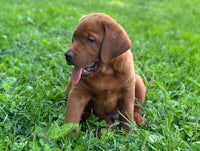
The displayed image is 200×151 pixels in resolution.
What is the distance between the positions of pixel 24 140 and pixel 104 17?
1.23 m

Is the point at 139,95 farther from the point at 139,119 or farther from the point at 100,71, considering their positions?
the point at 100,71

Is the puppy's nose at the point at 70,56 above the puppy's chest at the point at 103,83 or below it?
above

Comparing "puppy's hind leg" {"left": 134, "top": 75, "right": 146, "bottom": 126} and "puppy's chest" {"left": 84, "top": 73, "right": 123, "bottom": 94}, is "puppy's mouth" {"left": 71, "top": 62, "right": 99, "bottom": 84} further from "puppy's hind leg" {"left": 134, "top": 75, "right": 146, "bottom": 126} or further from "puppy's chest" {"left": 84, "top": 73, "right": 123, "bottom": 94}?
"puppy's hind leg" {"left": 134, "top": 75, "right": 146, "bottom": 126}

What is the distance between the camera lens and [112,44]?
3.48m

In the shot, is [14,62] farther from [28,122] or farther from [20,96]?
[28,122]

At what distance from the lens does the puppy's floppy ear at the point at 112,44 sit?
346 cm

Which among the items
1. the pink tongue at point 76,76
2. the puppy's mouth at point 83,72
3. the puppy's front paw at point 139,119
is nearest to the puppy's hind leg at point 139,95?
the puppy's front paw at point 139,119

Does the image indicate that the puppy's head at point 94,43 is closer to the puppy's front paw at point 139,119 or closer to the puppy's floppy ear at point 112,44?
the puppy's floppy ear at point 112,44

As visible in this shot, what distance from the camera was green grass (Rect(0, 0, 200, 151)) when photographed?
3.26m

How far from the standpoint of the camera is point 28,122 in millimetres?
3561

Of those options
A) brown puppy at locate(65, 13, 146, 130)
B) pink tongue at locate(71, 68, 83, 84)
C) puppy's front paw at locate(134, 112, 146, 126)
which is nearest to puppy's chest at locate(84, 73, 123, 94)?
brown puppy at locate(65, 13, 146, 130)

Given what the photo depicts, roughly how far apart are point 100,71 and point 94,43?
0.87ft

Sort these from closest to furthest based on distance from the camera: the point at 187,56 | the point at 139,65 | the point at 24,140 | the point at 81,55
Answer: the point at 24,140, the point at 81,55, the point at 139,65, the point at 187,56

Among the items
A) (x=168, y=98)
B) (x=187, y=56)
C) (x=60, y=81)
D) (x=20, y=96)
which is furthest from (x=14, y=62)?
(x=187, y=56)
